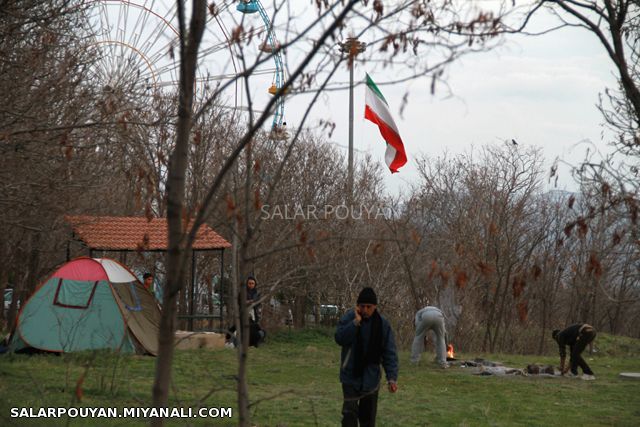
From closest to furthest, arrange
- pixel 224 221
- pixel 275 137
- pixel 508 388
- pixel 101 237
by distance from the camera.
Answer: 1. pixel 224 221
2. pixel 275 137
3. pixel 508 388
4. pixel 101 237

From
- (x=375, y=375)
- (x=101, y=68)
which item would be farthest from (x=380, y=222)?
(x=375, y=375)

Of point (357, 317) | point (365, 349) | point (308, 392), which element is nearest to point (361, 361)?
point (365, 349)

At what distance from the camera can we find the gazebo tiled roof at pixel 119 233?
685 inches

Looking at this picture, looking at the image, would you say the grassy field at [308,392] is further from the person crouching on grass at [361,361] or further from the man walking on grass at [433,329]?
the person crouching on grass at [361,361]

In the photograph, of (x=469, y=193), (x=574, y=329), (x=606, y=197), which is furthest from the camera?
(x=469, y=193)

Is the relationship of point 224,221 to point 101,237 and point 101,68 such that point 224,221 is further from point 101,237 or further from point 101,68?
point 101,237

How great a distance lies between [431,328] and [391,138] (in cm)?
349

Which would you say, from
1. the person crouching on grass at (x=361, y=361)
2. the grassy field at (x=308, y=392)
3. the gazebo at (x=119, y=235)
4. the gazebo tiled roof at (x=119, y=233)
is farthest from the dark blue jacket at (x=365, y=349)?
the gazebo tiled roof at (x=119, y=233)

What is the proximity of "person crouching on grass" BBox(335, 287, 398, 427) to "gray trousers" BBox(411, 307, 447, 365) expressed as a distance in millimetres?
8507

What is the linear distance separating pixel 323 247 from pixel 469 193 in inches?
341

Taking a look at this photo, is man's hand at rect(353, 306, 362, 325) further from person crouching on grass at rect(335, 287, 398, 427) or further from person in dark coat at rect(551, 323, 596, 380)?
person in dark coat at rect(551, 323, 596, 380)

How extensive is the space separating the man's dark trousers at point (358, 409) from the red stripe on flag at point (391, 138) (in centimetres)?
838

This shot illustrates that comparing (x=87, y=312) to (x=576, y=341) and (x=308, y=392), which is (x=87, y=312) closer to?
(x=308, y=392)

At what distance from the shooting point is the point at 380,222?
2595 cm
